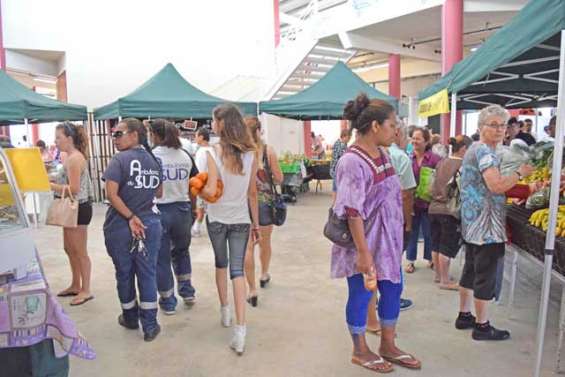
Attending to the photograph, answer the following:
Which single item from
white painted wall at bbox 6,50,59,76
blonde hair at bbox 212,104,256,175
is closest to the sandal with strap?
blonde hair at bbox 212,104,256,175

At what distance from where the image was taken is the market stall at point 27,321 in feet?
5.69

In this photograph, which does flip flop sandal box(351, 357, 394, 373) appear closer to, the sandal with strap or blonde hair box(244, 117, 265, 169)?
blonde hair box(244, 117, 265, 169)

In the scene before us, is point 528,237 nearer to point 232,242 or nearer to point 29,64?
point 232,242

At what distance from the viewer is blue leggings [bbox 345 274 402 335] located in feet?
9.07

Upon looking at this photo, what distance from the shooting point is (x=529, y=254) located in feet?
10.6

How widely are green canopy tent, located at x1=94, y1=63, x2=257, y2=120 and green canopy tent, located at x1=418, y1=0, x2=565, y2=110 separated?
4.35 metres

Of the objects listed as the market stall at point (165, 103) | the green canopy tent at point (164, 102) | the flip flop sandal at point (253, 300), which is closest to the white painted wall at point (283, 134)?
the market stall at point (165, 103)

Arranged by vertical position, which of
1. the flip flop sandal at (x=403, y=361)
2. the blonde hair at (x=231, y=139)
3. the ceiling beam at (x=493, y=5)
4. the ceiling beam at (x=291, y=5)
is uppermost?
the ceiling beam at (x=291, y=5)

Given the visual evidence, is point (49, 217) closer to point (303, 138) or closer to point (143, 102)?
point (143, 102)

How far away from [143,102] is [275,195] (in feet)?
18.9

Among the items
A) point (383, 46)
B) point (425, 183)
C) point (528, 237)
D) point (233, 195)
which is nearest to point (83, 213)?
point (233, 195)

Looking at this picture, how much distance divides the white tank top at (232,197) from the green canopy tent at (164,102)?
6.33 metres

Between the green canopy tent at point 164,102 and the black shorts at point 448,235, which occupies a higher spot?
the green canopy tent at point 164,102

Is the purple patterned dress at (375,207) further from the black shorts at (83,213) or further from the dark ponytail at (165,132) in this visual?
the black shorts at (83,213)
